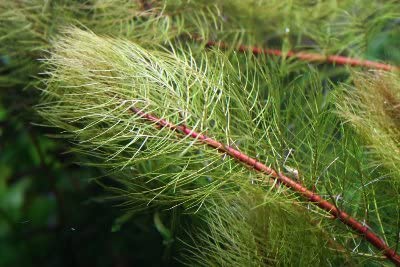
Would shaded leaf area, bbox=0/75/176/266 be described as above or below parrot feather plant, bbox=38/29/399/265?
below

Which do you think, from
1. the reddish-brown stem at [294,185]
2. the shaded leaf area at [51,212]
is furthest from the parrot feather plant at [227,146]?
the shaded leaf area at [51,212]

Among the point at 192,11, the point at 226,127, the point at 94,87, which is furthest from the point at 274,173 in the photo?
the point at 192,11

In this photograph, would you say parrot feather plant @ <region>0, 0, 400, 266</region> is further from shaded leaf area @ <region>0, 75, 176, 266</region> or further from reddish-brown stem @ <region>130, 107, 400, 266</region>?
shaded leaf area @ <region>0, 75, 176, 266</region>

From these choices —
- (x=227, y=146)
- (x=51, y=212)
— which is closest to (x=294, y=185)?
(x=227, y=146)

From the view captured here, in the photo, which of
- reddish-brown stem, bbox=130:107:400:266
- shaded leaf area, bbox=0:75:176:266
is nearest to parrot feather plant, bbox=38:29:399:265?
reddish-brown stem, bbox=130:107:400:266

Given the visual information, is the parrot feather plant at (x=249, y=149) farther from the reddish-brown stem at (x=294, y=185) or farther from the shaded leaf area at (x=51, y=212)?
the shaded leaf area at (x=51, y=212)

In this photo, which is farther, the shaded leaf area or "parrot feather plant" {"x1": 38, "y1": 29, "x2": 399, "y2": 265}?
the shaded leaf area

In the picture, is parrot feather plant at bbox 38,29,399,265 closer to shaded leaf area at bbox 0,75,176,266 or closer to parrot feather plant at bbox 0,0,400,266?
parrot feather plant at bbox 0,0,400,266

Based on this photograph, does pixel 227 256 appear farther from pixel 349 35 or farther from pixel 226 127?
pixel 349 35
